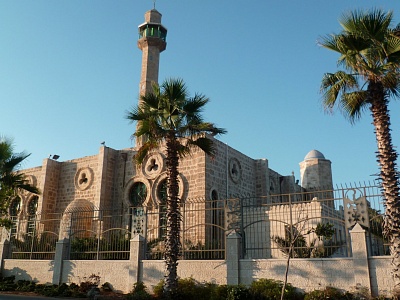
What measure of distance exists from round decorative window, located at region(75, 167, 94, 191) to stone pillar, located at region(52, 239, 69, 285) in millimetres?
7787

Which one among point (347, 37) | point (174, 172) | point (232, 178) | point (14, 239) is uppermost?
point (347, 37)

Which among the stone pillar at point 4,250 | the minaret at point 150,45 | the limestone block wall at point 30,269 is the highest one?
the minaret at point 150,45

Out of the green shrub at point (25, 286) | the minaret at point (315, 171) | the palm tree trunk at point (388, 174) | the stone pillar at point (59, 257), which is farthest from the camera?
the minaret at point (315, 171)

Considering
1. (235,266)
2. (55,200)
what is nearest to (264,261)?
(235,266)

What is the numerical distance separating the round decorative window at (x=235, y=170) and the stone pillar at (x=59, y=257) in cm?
891

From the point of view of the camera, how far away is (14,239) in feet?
57.6

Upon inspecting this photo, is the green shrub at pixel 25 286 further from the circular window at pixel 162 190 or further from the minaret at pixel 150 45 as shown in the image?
the minaret at pixel 150 45

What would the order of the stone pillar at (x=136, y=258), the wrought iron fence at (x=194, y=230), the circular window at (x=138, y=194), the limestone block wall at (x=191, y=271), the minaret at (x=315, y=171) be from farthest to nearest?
the minaret at (x=315, y=171)
the circular window at (x=138, y=194)
the stone pillar at (x=136, y=258)
the wrought iron fence at (x=194, y=230)
the limestone block wall at (x=191, y=271)

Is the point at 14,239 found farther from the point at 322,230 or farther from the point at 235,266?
the point at 322,230

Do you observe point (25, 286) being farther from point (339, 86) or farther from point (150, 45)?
point (150, 45)

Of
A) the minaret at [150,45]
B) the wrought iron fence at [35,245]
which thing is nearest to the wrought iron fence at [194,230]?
the wrought iron fence at [35,245]

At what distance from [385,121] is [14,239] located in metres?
15.7

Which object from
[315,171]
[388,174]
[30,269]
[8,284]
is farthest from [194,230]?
[315,171]

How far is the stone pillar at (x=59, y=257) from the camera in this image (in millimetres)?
14657
